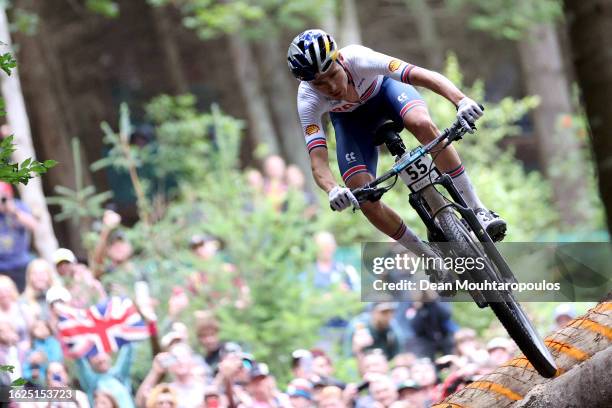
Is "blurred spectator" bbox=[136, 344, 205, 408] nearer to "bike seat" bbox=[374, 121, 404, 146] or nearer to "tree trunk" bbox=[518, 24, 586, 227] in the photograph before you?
"bike seat" bbox=[374, 121, 404, 146]

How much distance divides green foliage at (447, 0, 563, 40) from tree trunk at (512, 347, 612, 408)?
1542 cm

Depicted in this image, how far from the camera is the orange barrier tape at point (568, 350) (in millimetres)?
8133

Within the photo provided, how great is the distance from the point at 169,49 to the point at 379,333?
14.1m

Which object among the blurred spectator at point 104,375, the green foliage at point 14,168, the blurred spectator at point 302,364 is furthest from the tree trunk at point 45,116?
the green foliage at point 14,168

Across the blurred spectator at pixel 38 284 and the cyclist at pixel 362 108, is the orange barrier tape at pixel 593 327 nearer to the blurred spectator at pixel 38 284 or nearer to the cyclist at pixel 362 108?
the cyclist at pixel 362 108

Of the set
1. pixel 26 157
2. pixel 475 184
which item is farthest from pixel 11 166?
pixel 475 184

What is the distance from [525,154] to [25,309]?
19.3 meters

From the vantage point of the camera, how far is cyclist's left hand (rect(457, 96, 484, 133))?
23.9 ft

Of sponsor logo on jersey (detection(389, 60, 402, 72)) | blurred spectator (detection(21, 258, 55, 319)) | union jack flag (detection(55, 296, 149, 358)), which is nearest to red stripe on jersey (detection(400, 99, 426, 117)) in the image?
sponsor logo on jersey (detection(389, 60, 402, 72))

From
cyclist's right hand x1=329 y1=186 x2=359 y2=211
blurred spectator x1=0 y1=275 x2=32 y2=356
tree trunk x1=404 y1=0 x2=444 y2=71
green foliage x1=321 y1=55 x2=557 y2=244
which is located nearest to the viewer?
cyclist's right hand x1=329 y1=186 x2=359 y2=211

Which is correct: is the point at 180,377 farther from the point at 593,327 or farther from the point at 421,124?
the point at 593,327

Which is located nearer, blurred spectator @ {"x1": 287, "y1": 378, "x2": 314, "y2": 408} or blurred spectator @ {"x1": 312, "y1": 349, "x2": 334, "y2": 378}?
blurred spectator @ {"x1": 287, "y1": 378, "x2": 314, "y2": 408}

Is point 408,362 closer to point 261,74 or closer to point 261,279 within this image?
point 261,279

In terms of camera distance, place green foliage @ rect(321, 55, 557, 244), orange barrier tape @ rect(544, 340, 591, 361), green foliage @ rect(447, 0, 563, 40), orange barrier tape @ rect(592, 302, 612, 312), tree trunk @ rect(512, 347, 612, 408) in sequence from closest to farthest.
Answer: tree trunk @ rect(512, 347, 612, 408), orange barrier tape @ rect(544, 340, 591, 361), orange barrier tape @ rect(592, 302, 612, 312), green foliage @ rect(321, 55, 557, 244), green foliage @ rect(447, 0, 563, 40)
